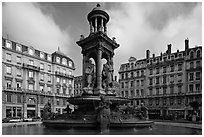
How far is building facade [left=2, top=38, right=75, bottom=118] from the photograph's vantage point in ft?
170

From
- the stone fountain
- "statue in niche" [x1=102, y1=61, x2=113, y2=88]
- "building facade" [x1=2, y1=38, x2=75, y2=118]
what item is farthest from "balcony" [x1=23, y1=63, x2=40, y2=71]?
"statue in niche" [x1=102, y1=61, x2=113, y2=88]

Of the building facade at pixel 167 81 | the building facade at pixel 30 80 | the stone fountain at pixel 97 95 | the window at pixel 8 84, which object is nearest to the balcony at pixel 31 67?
the building facade at pixel 30 80

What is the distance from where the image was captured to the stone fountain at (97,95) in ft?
46.9

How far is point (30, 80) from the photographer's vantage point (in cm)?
5781

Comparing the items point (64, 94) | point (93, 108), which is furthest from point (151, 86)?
point (93, 108)

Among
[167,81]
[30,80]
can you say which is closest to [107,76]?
[30,80]

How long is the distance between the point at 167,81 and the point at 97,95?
48.5 metres

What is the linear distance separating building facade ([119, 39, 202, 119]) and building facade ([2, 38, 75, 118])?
21.4 meters

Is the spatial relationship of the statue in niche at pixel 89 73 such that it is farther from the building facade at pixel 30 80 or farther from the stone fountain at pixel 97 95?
the building facade at pixel 30 80

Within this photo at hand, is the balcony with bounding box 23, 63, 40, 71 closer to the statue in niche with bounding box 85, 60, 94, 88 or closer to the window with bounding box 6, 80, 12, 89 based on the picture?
the window with bounding box 6, 80, 12, 89

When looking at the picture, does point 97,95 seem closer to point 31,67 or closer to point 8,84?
point 8,84

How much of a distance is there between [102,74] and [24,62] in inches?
1670

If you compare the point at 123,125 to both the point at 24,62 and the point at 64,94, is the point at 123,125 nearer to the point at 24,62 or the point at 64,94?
the point at 24,62

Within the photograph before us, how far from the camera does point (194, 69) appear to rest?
57.3 meters
